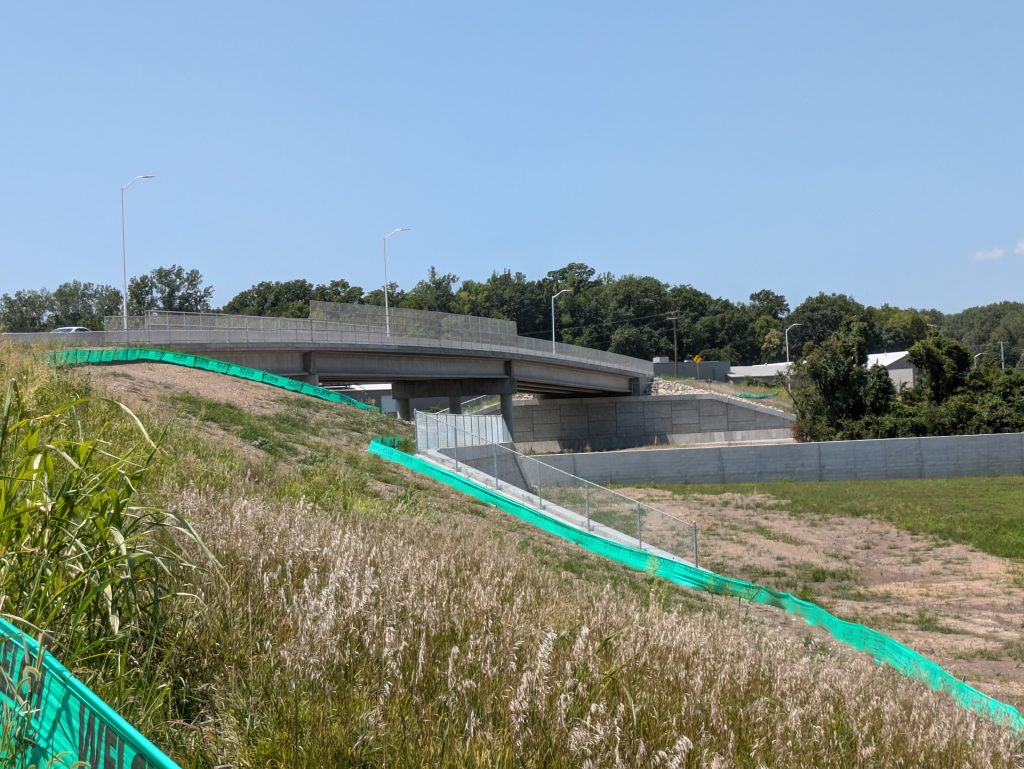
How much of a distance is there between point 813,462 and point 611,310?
376 feet

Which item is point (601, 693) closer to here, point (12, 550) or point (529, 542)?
point (12, 550)

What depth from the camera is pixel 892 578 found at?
72.0ft

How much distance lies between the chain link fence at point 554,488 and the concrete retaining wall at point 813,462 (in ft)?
28.2

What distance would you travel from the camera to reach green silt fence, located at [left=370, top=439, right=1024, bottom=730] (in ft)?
35.6

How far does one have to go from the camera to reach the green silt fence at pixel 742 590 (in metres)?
10.9

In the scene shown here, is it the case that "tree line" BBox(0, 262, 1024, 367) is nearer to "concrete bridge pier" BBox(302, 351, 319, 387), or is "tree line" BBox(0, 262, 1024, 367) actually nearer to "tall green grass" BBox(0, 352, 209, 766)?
"concrete bridge pier" BBox(302, 351, 319, 387)

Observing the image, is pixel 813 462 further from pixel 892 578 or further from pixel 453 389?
pixel 453 389

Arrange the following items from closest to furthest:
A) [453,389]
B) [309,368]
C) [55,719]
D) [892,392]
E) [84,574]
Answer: [55,719], [84,574], [309,368], [892,392], [453,389]

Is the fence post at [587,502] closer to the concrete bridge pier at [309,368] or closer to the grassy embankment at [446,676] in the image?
the grassy embankment at [446,676]

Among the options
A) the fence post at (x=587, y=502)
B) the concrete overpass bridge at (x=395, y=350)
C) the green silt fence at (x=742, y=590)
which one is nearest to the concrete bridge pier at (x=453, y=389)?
the concrete overpass bridge at (x=395, y=350)

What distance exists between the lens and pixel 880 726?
6.28 metres

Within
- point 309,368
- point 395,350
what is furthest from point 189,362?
point 395,350

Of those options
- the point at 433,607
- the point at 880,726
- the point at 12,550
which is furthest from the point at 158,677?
the point at 880,726

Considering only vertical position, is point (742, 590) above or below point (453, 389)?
below
